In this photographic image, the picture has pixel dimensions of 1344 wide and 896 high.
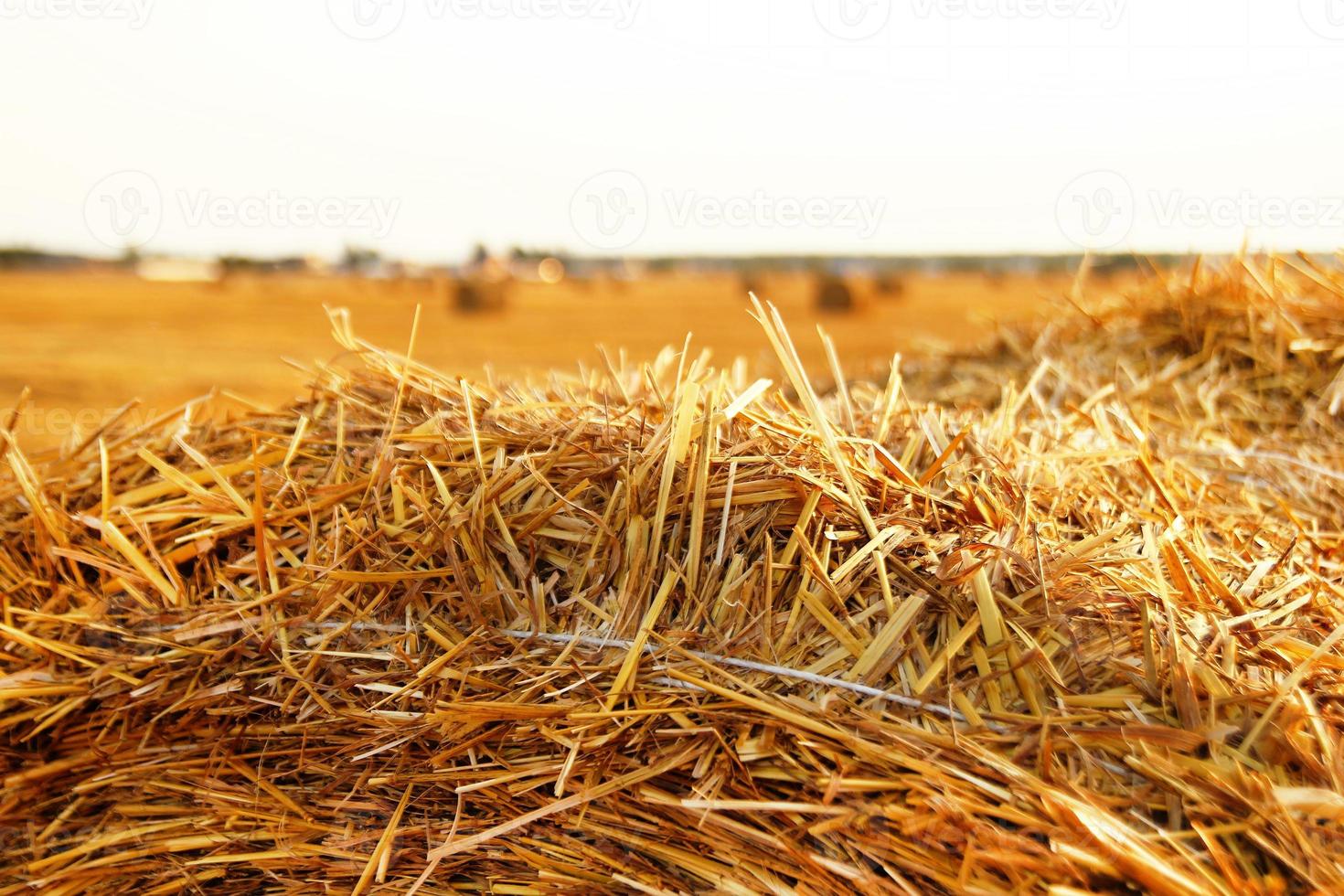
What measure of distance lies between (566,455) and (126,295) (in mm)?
19447

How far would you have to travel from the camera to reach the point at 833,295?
54.2ft

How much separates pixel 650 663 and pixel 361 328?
12087mm

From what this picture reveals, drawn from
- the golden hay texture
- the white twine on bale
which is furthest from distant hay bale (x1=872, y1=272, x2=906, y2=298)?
the white twine on bale

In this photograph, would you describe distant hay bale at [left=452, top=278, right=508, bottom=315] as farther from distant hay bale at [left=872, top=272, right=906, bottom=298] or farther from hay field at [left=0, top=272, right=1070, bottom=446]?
distant hay bale at [left=872, top=272, right=906, bottom=298]

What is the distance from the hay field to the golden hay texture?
10.7 ft

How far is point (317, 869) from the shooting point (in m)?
1.40

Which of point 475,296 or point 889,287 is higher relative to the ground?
point 889,287

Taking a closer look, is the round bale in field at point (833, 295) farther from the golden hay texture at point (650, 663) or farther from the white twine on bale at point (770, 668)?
the white twine on bale at point (770, 668)

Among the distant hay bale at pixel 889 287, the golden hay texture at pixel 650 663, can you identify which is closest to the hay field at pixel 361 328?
the distant hay bale at pixel 889 287

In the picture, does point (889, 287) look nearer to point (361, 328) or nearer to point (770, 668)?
point (361, 328)

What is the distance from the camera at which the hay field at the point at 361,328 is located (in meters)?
8.80

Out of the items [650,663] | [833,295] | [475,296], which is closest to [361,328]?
[475,296]

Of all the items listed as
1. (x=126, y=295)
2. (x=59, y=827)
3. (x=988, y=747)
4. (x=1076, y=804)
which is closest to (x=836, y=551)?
(x=988, y=747)

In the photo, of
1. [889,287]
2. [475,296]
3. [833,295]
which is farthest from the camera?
[889,287]
